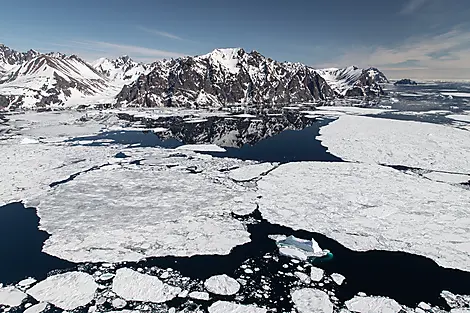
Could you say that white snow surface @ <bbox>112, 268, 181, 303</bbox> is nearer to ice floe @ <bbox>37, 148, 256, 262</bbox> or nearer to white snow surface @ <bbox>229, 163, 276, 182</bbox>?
ice floe @ <bbox>37, 148, 256, 262</bbox>

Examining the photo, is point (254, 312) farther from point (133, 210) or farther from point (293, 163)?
point (293, 163)

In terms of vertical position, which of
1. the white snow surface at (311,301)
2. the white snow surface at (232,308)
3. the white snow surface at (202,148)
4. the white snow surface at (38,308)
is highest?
the white snow surface at (202,148)

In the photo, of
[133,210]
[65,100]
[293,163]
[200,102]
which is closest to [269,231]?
[133,210]

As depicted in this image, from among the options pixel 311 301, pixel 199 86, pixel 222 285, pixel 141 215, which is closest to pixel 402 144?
pixel 311 301

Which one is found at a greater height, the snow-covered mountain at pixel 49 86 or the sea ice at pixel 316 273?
the snow-covered mountain at pixel 49 86

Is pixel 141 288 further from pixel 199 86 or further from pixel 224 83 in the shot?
pixel 224 83

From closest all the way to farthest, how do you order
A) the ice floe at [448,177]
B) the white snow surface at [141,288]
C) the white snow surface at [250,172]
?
the white snow surface at [141,288], the ice floe at [448,177], the white snow surface at [250,172]

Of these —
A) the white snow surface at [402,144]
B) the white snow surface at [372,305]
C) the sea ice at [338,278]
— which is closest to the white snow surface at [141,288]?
the sea ice at [338,278]

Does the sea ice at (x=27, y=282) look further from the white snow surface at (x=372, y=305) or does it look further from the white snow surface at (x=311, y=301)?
the white snow surface at (x=372, y=305)
